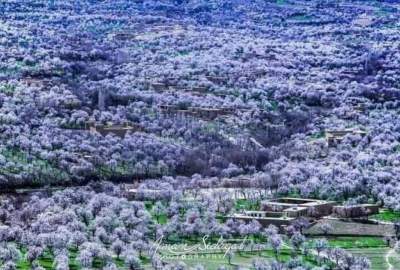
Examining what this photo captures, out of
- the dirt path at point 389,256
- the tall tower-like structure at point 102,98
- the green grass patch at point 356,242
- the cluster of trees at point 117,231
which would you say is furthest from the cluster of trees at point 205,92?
the dirt path at point 389,256

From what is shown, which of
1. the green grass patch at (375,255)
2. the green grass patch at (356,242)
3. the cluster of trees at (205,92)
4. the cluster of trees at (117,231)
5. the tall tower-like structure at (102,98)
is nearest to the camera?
the cluster of trees at (117,231)

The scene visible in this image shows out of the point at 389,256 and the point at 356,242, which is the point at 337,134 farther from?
the point at 389,256

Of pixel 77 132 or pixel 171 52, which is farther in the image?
pixel 171 52

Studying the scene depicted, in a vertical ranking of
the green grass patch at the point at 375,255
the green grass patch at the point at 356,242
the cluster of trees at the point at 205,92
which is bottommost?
the cluster of trees at the point at 205,92

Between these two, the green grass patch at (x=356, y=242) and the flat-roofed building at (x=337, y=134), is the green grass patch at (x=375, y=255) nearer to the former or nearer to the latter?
the green grass patch at (x=356, y=242)

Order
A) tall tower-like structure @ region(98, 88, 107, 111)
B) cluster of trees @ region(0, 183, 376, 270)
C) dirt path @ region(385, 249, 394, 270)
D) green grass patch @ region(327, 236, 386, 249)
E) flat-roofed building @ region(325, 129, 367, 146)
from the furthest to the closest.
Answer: tall tower-like structure @ region(98, 88, 107, 111) → flat-roofed building @ region(325, 129, 367, 146) → green grass patch @ region(327, 236, 386, 249) → dirt path @ region(385, 249, 394, 270) → cluster of trees @ region(0, 183, 376, 270)

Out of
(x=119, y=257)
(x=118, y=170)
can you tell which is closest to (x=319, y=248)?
(x=119, y=257)

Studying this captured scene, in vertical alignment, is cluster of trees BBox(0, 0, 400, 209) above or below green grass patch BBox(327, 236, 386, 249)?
below

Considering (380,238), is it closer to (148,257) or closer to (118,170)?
(148,257)

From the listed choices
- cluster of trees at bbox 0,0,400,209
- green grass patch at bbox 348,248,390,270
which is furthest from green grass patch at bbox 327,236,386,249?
cluster of trees at bbox 0,0,400,209

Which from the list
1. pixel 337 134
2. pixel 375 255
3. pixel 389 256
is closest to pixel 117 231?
pixel 375 255

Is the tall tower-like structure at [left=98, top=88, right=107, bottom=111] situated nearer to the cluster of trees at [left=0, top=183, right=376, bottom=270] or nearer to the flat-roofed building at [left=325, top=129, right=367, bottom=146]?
the flat-roofed building at [left=325, top=129, right=367, bottom=146]
